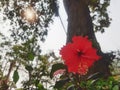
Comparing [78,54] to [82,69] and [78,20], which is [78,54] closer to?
[82,69]

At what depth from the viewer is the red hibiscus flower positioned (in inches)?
56.7

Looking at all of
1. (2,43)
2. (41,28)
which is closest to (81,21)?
(41,28)

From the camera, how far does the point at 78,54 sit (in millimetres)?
1473

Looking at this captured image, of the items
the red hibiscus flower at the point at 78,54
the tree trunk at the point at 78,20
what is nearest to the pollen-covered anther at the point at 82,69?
the red hibiscus flower at the point at 78,54

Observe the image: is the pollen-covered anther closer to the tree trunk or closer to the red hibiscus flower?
the red hibiscus flower

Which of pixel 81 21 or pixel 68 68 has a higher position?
pixel 81 21

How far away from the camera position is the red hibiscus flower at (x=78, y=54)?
4.72 ft

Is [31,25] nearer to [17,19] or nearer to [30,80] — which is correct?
[17,19]

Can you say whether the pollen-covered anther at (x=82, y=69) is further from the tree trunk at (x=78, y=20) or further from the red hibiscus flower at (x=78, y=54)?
the tree trunk at (x=78, y=20)

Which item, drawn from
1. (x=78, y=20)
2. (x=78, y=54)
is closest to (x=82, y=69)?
(x=78, y=54)

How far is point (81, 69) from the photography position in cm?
141

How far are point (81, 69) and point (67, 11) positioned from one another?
1033cm

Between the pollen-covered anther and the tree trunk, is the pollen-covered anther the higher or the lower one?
the lower one

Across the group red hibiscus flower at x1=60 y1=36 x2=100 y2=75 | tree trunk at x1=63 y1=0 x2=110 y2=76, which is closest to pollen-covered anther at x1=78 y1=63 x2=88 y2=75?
red hibiscus flower at x1=60 y1=36 x2=100 y2=75
